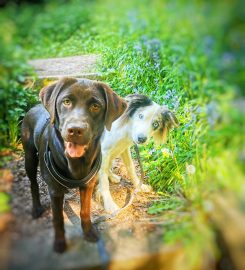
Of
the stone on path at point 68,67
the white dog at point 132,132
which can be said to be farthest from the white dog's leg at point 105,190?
the stone on path at point 68,67

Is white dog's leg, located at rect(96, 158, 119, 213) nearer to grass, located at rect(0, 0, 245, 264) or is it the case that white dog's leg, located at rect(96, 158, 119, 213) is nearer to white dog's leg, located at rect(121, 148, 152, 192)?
white dog's leg, located at rect(121, 148, 152, 192)

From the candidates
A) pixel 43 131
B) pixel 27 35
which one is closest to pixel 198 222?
pixel 43 131

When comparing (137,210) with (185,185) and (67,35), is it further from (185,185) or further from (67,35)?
(67,35)

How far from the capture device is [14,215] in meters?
2.48

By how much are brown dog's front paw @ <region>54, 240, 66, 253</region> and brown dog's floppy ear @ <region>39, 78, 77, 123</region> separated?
27.9 inches

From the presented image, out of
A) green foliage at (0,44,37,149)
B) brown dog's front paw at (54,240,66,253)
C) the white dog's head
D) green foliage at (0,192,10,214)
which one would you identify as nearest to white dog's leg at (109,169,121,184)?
the white dog's head

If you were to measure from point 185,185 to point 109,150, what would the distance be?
2.14ft

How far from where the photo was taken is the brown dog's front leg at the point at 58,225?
8.02ft

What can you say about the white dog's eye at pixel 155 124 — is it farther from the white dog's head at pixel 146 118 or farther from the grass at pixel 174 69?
the grass at pixel 174 69

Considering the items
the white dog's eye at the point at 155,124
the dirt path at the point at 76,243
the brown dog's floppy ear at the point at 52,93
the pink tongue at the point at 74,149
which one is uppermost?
the brown dog's floppy ear at the point at 52,93

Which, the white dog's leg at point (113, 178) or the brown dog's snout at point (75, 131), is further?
the white dog's leg at point (113, 178)

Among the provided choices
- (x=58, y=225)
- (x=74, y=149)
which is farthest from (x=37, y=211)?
(x=74, y=149)

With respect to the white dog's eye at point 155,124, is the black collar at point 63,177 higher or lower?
lower

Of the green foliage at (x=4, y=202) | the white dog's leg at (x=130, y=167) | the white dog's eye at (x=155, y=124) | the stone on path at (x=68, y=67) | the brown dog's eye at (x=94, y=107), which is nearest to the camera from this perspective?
the green foliage at (x=4, y=202)
